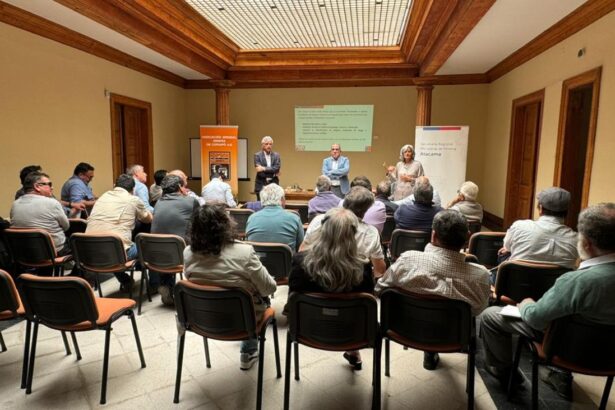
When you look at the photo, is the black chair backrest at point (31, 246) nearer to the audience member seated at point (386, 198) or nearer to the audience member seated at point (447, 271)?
the audience member seated at point (447, 271)

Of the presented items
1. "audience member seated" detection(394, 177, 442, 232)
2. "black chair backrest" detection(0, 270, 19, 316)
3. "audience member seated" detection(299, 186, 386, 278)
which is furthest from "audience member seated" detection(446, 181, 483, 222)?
"black chair backrest" detection(0, 270, 19, 316)

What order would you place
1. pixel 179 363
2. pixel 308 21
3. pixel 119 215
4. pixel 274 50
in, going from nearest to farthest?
pixel 179 363 → pixel 119 215 → pixel 308 21 → pixel 274 50

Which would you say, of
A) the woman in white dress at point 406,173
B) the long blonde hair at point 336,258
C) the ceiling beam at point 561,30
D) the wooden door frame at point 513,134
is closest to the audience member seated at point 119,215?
the long blonde hair at point 336,258

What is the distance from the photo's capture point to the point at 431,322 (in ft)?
6.22

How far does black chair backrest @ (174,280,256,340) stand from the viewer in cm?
193

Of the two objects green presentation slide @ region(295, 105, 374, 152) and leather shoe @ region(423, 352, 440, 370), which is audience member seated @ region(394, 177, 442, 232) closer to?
leather shoe @ region(423, 352, 440, 370)

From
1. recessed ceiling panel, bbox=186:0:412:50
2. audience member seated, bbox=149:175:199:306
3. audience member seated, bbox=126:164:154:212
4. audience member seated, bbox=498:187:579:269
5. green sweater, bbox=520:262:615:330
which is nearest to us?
green sweater, bbox=520:262:615:330

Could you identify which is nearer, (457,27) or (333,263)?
(333,263)

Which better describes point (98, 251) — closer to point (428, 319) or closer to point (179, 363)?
point (179, 363)

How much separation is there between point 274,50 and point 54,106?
366 centimetres

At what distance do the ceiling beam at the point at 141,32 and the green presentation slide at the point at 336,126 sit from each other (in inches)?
77.5

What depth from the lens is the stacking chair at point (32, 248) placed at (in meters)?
3.16

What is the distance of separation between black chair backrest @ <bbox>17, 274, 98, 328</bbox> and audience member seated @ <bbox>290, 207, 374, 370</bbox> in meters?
1.04

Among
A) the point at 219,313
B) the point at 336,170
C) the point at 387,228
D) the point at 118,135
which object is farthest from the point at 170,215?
the point at 118,135
